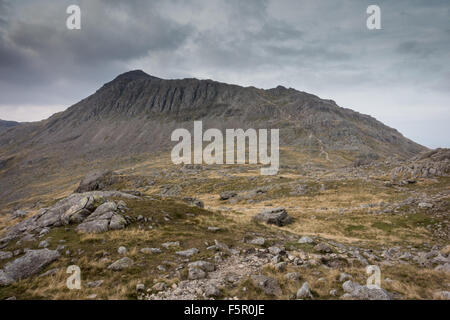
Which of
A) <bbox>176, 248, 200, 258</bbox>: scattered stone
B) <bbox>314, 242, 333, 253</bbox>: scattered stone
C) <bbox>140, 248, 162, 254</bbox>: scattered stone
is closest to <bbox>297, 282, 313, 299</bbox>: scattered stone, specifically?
<bbox>176, 248, 200, 258</bbox>: scattered stone

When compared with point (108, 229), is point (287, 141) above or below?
above

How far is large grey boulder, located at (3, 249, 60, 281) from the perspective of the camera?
991cm

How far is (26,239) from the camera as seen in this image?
1455 centimetres

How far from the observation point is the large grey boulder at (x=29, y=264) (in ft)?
32.5

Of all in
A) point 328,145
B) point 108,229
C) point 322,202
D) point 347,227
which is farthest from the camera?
point 328,145

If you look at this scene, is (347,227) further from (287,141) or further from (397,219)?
(287,141)

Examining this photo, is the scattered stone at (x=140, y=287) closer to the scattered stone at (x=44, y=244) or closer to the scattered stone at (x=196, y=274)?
the scattered stone at (x=196, y=274)

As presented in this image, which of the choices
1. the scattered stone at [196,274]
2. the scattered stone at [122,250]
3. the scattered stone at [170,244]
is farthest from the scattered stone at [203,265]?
the scattered stone at [122,250]

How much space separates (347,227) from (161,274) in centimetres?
2397

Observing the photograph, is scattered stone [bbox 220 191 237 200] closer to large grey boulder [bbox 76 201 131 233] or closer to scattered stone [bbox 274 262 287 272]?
large grey boulder [bbox 76 201 131 233]

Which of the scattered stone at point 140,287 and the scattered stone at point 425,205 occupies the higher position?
the scattered stone at point 140,287

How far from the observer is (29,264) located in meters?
10.5

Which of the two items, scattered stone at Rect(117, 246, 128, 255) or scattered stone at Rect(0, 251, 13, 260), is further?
scattered stone at Rect(117, 246, 128, 255)
